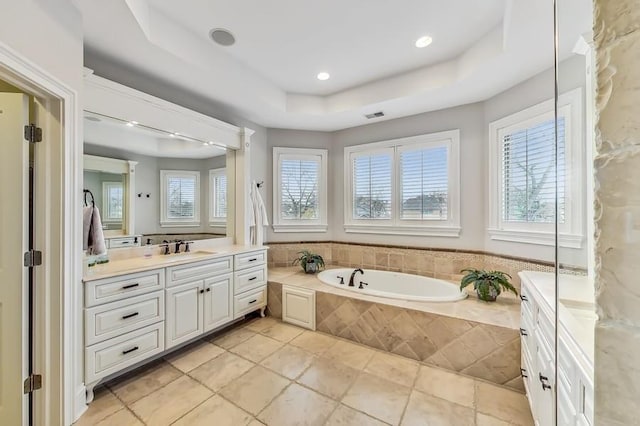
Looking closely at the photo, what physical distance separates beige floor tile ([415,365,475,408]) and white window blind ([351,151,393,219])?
79.7 inches

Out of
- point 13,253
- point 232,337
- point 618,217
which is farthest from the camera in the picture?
point 232,337

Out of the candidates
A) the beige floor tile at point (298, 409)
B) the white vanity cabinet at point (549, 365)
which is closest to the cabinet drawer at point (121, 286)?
the beige floor tile at point (298, 409)

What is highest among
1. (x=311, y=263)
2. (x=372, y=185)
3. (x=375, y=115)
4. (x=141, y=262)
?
(x=375, y=115)

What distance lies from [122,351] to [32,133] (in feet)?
5.23

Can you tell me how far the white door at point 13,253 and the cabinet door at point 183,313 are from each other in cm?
89

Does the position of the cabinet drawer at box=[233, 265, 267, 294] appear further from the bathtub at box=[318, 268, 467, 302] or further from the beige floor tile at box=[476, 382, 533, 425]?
the beige floor tile at box=[476, 382, 533, 425]

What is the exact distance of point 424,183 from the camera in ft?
11.6

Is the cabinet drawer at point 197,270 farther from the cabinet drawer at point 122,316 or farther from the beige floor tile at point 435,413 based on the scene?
the beige floor tile at point 435,413

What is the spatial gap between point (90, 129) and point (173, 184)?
2.85 ft

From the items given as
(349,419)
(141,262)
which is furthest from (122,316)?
(349,419)

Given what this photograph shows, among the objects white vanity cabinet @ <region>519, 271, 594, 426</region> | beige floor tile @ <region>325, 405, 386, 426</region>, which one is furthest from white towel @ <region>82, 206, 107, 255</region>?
white vanity cabinet @ <region>519, 271, 594, 426</region>

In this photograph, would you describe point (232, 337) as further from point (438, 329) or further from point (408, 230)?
point (408, 230)

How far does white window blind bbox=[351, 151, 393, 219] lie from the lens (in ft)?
12.5

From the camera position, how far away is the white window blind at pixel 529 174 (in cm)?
232
